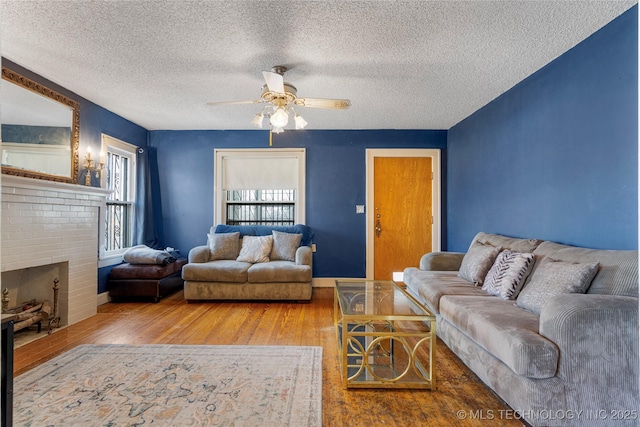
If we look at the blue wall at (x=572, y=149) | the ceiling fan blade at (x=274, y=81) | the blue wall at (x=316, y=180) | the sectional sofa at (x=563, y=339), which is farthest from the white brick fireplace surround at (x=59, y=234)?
the blue wall at (x=572, y=149)

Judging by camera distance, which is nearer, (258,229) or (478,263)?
(478,263)

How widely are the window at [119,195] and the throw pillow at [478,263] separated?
4080 mm

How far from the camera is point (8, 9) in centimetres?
228

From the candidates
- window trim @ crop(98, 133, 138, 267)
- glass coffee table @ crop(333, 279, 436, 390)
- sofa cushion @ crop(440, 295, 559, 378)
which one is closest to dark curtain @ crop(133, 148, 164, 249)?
window trim @ crop(98, 133, 138, 267)

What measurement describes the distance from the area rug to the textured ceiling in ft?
7.54

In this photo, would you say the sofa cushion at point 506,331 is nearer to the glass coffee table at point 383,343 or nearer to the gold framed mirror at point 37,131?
the glass coffee table at point 383,343

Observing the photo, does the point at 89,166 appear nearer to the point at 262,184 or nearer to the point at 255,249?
the point at 255,249

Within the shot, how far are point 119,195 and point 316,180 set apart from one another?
2671 mm

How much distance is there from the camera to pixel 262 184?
521cm

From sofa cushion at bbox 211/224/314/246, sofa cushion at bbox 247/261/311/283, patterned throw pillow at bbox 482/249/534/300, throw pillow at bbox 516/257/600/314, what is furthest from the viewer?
sofa cushion at bbox 211/224/314/246

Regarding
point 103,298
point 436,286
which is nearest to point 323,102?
point 436,286

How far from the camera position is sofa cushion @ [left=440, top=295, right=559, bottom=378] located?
1.76 metres

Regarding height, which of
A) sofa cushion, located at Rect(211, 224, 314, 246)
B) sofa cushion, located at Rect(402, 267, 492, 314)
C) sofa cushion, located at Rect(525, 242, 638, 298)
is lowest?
sofa cushion, located at Rect(402, 267, 492, 314)

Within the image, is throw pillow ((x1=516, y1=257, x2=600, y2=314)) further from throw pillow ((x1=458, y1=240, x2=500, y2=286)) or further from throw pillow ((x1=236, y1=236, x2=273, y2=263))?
throw pillow ((x1=236, y1=236, x2=273, y2=263))
